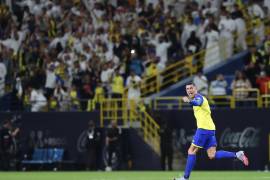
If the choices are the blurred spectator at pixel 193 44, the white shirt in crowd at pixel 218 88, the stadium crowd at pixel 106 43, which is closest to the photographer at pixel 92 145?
the stadium crowd at pixel 106 43

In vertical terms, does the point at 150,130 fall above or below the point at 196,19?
below

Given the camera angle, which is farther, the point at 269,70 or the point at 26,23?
the point at 26,23

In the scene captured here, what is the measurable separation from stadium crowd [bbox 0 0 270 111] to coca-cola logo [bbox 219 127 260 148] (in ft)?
7.98

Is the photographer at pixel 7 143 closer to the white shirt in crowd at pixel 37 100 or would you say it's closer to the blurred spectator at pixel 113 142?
the white shirt in crowd at pixel 37 100

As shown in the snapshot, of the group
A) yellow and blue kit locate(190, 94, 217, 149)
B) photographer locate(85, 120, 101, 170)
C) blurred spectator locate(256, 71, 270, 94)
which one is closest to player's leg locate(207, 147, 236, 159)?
yellow and blue kit locate(190, 94, 217, 149)

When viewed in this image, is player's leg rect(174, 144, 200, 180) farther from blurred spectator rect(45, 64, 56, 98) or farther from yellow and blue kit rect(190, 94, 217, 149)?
blurred spectator rect(45, 64, 56, 98)

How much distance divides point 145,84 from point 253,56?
4276 millimetres

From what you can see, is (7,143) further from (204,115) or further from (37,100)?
(204,115)

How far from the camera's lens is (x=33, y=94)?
38312 mm

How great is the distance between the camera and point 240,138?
116ft

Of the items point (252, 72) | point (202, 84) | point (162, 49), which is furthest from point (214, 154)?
point (162, 49)

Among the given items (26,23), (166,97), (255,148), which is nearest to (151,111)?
(166,97)

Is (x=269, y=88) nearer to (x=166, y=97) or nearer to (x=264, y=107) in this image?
(x=264, y=107)

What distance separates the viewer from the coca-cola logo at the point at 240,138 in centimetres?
3531
